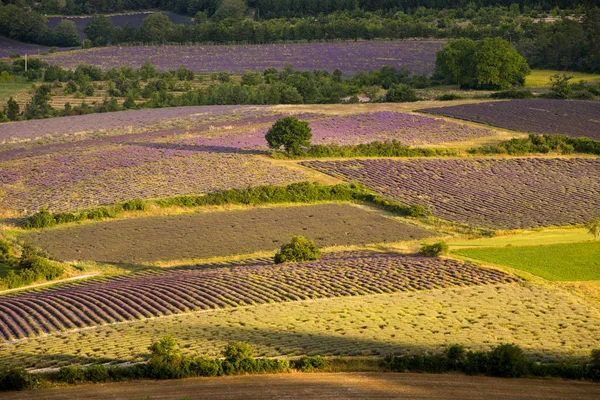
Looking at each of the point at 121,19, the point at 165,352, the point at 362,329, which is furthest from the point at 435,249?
the point at 121,19

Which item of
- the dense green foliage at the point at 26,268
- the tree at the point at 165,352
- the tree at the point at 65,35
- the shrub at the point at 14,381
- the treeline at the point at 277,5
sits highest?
the treeline at the point at 277,5

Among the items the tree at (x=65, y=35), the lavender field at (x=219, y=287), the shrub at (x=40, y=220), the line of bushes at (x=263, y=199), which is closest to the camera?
the lavender field at (x=219, y=287)

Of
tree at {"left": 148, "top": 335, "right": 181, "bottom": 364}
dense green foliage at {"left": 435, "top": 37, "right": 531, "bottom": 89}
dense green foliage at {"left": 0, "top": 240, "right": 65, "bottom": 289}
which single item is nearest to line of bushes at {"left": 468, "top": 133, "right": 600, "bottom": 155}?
dense green foliage at {"left": 435, "top": 37, "right": 531, "bottom": 89}

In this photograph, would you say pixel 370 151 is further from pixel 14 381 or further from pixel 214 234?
pixel 14 381

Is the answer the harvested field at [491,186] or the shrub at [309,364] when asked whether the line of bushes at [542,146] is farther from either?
the shrub at [309,364]

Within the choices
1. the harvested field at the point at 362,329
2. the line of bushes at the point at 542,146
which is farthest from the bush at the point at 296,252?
the line of bushes at the point at 542,146

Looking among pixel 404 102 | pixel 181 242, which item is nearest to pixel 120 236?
pixel 181 242
